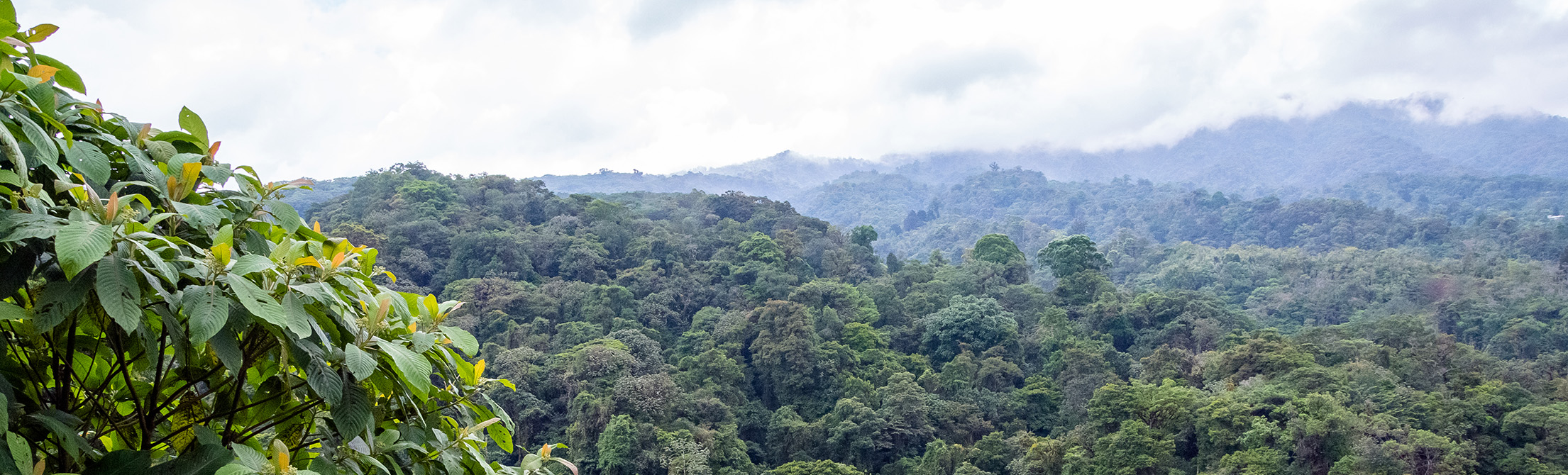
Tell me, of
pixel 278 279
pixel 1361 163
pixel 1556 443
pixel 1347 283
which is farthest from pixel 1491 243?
pixel 1361 163

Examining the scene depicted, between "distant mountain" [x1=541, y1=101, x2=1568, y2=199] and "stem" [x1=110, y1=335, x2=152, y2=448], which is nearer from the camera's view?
"stem" [x1=110, y1=335, x2=152, y2=448]

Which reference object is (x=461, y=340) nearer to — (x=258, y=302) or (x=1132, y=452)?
(x=258, y=302)

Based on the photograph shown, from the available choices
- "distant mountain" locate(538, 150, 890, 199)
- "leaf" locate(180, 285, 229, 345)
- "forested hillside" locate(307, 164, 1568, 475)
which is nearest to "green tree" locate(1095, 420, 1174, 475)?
"forested hillside" locate(307, 164, 1568, 475)

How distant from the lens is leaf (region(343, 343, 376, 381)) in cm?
110

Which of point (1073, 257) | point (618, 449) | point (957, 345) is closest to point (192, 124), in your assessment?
point (618, 449)

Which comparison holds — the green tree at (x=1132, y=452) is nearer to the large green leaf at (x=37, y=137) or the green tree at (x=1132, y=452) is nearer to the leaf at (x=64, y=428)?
the leaf at (x=64, y=428)

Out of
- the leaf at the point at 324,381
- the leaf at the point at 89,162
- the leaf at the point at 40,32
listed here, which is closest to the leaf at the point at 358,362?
the leaf at the point at 324,381

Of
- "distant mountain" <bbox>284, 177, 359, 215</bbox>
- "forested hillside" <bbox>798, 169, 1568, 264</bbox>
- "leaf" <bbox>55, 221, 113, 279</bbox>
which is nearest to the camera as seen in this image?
"leaf" <bbox>55, 221, 113, 279</bbox>

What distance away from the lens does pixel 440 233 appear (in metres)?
23.3

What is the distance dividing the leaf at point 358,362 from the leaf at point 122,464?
0.34m

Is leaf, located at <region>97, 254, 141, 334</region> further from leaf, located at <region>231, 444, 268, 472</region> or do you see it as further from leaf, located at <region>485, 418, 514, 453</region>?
leaf, located at <region>485, 418, 514, 453</region>

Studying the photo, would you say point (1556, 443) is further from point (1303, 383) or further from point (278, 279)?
point (278, 279)

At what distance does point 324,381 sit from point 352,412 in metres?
0.08

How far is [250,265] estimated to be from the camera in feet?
3.41
